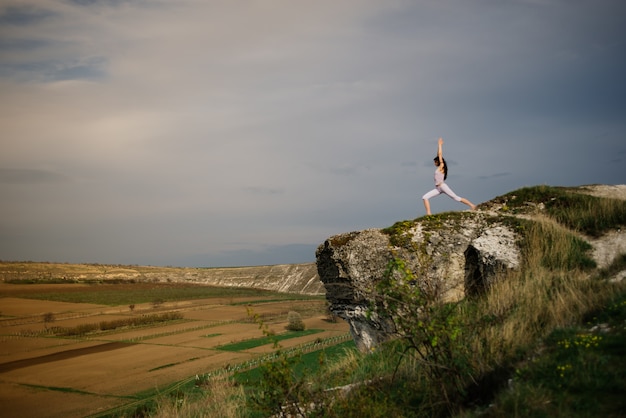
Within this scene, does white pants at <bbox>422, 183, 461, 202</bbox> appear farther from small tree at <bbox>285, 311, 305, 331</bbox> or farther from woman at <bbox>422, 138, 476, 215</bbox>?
small tree at <bbox>285, 311, 305, 331</bbox>

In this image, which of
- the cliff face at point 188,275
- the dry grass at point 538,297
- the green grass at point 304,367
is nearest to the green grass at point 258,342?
the green grass at point 304,367

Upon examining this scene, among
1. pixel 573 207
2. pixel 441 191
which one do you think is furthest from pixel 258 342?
pixel 573 207

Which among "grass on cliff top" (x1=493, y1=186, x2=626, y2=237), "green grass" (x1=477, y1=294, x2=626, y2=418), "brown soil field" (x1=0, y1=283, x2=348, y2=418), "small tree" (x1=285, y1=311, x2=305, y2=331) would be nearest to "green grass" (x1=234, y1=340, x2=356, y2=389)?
"brown soil field" (x1=0, y1=283, x2=348, y2=418)

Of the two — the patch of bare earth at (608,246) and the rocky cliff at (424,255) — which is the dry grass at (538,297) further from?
the rocky cliff at (424,255)

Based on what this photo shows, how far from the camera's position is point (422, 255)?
419 inches

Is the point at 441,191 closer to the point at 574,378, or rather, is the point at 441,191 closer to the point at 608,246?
the point at 608,246

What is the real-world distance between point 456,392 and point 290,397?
2511 mm

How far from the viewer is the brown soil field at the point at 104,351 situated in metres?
27.9

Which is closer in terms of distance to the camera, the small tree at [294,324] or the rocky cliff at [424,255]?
the rocky cliff at [424,255]

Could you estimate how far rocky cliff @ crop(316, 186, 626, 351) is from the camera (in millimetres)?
10805

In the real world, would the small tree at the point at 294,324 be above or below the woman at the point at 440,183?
below

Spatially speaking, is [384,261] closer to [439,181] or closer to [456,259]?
[456,259]

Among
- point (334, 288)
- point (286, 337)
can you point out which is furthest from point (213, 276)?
point (334, 288)

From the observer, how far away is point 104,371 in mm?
34062
